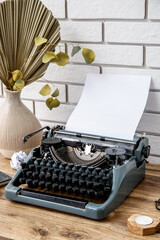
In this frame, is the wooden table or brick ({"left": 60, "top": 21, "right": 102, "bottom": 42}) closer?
the wooden table

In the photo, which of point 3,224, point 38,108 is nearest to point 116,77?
point 38,108

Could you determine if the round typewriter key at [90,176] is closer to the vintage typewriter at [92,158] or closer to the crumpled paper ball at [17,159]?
the vintage typewriter at [92,158]

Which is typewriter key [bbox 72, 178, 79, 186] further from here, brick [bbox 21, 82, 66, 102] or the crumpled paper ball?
brick [bbox 21, 82, 66, 102]

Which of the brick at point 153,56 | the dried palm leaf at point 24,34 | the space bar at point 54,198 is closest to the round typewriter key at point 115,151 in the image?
the space bar at point 54,198

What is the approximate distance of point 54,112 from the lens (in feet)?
6.70

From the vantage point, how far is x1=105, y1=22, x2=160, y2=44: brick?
170 centimetres

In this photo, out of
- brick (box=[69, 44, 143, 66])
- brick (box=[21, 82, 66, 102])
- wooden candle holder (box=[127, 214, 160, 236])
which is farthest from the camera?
brick (box=[21, 82, 66, 102])

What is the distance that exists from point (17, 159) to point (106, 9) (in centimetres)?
78

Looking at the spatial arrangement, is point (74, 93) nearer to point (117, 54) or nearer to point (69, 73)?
point (69, 73)

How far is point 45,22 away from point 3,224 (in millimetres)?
939

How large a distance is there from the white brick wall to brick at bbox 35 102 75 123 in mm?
11

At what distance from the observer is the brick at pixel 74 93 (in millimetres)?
1939

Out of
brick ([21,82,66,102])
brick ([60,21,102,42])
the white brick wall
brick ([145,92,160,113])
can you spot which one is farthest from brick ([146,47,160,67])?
brick ([21,82,66,102])

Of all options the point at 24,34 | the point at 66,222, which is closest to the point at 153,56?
the point at 24,34
